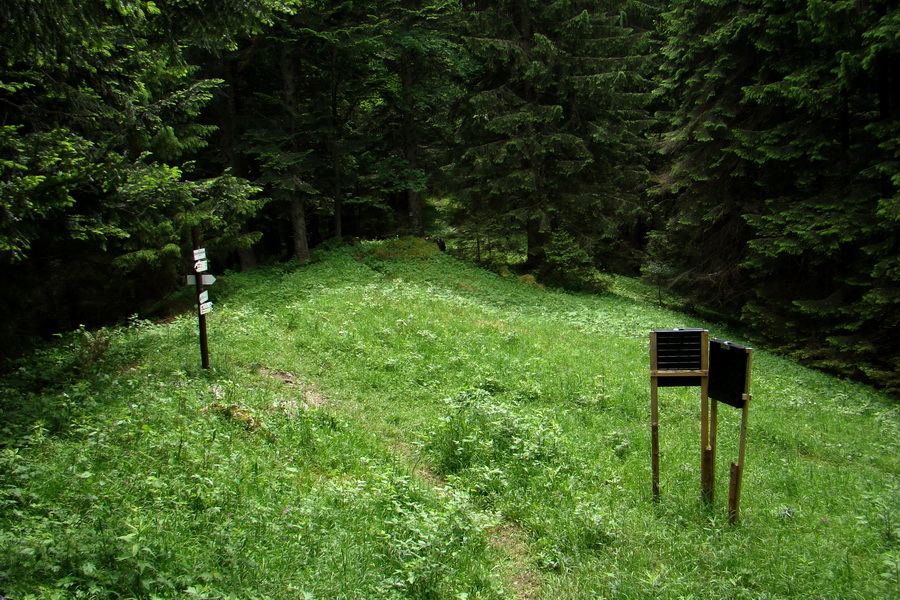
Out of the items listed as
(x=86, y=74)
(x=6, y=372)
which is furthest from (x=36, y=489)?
(x=86, y=74)

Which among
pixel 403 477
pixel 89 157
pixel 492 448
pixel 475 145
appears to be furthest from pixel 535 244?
pixel 403 477

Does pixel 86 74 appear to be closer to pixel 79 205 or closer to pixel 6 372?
pixel 79 205

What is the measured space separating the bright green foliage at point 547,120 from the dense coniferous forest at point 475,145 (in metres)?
0.09

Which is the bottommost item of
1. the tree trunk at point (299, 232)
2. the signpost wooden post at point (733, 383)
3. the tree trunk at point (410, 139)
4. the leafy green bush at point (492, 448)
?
the leafy green bush at point (492, 448)

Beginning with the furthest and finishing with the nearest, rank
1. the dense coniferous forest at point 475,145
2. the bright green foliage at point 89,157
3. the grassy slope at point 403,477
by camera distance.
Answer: the dense coniferous forest at point 475,145 < the bright green foliage at point 89,157 < the grassy slope at point 403,477

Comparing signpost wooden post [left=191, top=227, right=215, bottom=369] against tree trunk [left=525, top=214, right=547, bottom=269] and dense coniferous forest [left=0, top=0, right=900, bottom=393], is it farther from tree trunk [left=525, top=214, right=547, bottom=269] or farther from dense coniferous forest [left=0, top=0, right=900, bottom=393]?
tree trunk [left=525, top=214, right=547, bottom=269]

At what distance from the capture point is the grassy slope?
3.84 meters

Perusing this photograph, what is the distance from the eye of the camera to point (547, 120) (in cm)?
1964

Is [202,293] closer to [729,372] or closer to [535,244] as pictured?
[729,372]

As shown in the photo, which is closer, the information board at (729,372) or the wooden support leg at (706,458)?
the information board at (729,372)

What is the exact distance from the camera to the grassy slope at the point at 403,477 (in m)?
3.84

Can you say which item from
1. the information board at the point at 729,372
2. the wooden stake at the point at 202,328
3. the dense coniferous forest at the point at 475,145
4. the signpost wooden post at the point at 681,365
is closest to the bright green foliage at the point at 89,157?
the dense coniferous forest at the point at 475,145

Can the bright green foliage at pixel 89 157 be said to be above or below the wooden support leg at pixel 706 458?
above

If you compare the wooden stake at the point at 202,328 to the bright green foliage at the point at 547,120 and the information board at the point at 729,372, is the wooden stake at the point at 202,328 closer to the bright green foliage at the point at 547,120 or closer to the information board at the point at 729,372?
the information board at the point at 729,372
